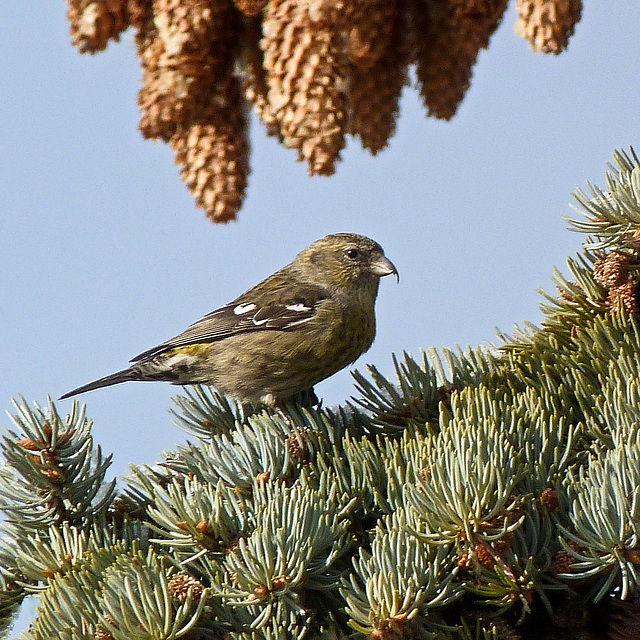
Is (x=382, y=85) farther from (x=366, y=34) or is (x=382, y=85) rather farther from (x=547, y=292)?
(x=547, y=292)

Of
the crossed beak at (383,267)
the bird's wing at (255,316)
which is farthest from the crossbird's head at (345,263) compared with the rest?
the bird's wing at (255,316)

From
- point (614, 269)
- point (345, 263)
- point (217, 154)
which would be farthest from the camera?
point (345, 263)

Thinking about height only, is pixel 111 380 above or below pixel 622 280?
above

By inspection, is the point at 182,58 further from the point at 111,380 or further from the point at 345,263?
the point at 345,263

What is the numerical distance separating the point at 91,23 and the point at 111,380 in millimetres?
2400

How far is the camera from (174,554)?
165cm

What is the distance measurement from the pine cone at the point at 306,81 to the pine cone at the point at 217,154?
292mm

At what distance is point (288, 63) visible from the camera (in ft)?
5.54

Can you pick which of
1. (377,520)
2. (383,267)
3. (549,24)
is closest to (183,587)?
(377,520)

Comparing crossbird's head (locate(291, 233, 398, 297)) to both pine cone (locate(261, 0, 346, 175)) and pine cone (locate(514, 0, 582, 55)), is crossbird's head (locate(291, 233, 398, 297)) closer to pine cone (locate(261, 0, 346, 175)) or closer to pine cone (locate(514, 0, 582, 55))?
pine cone (locate(261, 0, 346, 175))

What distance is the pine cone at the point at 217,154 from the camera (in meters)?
1.92

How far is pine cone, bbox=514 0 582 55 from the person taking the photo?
1533mm

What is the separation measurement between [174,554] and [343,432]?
599mm

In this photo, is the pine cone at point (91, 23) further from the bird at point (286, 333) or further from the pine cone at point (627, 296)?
the bird at point (286, 333)
